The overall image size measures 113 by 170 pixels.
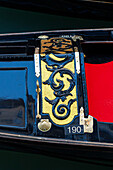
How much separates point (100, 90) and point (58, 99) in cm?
23

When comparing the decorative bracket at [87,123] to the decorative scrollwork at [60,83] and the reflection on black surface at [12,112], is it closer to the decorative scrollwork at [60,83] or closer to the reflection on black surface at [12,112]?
the decorative scrollwork at [60,83]

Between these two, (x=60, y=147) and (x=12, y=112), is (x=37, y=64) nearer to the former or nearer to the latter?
(x=12, y=112)

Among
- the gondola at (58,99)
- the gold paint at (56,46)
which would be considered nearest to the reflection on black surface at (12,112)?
the gondola at (58,99)

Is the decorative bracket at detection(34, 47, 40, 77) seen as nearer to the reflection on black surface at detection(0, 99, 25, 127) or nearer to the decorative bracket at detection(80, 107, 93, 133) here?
the reflection on black surface at detection(0, 99, 25, 127)

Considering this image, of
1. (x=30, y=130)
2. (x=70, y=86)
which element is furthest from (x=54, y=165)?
(x=70, y=86)

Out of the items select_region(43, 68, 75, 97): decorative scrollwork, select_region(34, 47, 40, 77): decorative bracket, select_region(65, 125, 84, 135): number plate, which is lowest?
select_region(65, 125, 84, 135): number plate

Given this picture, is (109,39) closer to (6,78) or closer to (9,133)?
(6,78)

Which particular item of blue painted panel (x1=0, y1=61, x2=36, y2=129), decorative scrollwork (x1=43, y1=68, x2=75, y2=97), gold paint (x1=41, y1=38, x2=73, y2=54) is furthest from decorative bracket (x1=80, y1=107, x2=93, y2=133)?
gold paint (x1=41, y1=38, x2=73, y2=54)

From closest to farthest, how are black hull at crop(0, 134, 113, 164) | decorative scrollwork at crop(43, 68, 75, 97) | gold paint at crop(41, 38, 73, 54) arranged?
black hull at crop(0, 134, 113, 164) < decorative scrollwork at crop(43, 68, 75, 97) < gold paint at crop(41, 38, 73, 54)

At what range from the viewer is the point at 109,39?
5.33 ft

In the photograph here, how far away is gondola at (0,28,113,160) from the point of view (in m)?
1.34

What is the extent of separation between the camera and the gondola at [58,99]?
4.38 feet
